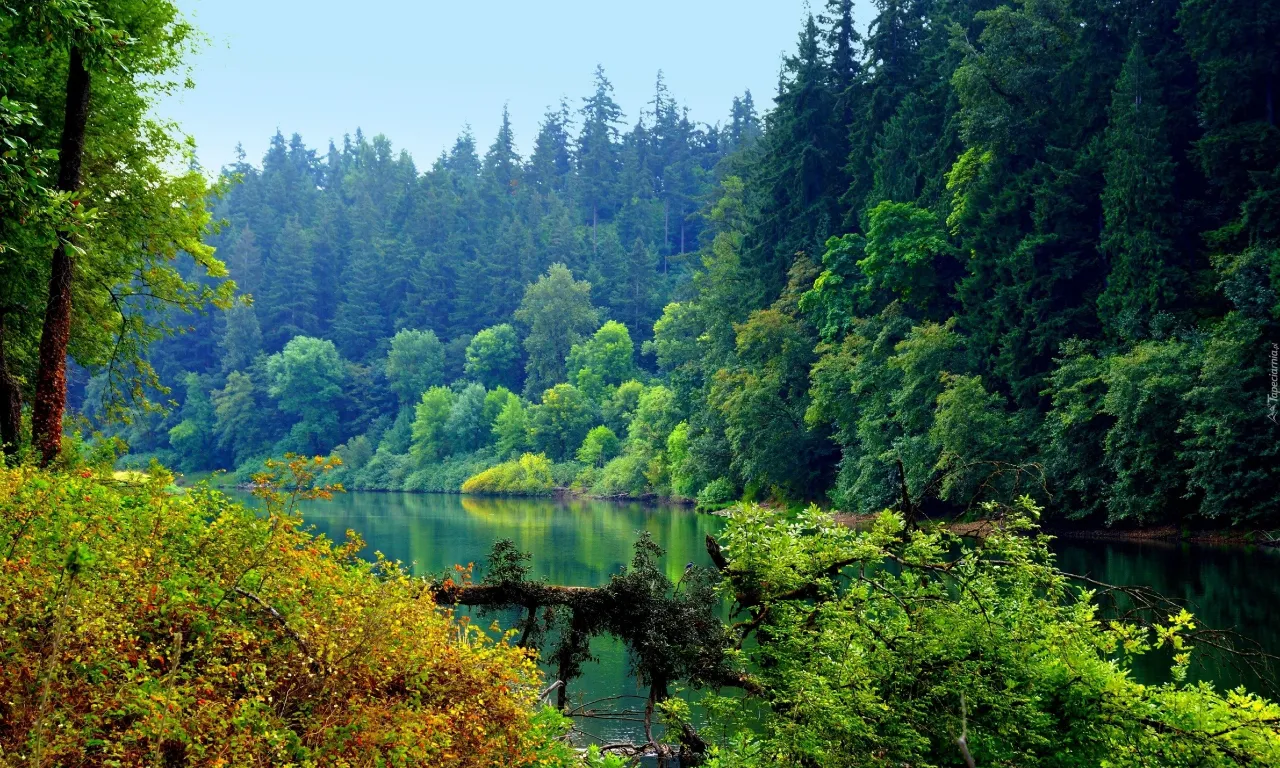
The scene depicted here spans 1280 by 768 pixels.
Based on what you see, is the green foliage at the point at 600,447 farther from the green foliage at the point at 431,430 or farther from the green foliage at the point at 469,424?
the green foliage at the point at 431,430

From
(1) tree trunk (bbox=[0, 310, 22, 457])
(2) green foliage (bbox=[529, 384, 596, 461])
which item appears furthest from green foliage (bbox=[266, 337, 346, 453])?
(1) tree trunk (bbox=[0, 310, 22, 457])

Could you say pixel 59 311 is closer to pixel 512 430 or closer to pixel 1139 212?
pixel 1139 212

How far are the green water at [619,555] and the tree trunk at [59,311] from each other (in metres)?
3.79

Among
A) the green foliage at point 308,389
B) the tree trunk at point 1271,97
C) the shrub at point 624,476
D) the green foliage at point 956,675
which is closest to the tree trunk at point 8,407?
the green foliage at point 956,675

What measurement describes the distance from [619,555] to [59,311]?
20420mm

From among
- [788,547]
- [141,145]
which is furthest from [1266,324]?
[141,145]

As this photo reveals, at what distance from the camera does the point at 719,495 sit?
50250 mm

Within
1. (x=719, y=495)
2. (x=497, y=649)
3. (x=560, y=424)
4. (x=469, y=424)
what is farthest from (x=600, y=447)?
(x=497, y=649)

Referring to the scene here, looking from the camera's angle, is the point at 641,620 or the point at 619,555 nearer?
the point at 641,620

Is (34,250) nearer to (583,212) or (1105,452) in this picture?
(1105,452)

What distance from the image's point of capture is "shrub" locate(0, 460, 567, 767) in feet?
16.8

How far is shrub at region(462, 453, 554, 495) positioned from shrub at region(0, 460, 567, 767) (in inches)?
2466

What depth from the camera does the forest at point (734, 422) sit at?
20.4 ft

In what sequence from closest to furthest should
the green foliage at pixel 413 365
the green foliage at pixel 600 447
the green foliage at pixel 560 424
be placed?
the green foliage at pixel 600 447, the green foliage at pixel 560 424, the green foliage at pixel 413 365
